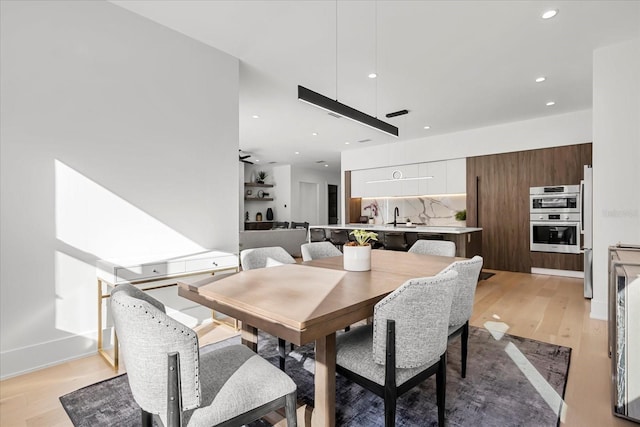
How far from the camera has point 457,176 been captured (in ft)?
22.1

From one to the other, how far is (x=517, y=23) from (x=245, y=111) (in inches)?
154

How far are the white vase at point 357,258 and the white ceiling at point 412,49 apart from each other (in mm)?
2000

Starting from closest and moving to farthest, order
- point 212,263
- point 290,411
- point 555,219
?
point 290,411
point 212,263
point 555,219

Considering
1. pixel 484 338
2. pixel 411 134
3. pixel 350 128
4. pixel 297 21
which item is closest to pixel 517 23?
pixel 297 21

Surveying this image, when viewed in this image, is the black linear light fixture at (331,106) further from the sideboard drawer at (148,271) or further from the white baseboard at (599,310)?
the white baseboard at (599,310)

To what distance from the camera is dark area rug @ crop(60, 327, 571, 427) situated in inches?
68.9

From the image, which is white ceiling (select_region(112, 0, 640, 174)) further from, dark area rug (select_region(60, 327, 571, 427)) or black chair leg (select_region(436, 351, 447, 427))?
dark area rug (select_region(60, 327, 571, 427))

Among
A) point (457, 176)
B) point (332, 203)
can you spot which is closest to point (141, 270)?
point (457, 176)

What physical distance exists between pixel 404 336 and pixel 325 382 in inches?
16.7

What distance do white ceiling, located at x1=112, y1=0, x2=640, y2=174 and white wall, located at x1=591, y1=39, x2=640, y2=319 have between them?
0.25 metres

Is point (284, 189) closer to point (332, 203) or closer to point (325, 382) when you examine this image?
A: point (332, 203)

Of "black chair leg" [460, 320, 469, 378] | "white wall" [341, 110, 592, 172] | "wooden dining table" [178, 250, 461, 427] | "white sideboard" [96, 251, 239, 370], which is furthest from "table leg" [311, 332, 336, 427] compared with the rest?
"white wall" [341, 110, 592, 172]

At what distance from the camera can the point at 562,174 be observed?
216 inches

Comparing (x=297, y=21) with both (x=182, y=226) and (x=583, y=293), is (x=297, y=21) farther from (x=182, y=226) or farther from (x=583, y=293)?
(x=583, y=293)
